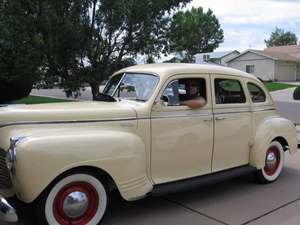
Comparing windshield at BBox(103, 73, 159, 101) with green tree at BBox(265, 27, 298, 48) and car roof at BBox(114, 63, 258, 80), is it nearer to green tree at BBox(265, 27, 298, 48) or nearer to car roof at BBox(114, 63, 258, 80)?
car roof at BBox(114, 63, 258, 80)

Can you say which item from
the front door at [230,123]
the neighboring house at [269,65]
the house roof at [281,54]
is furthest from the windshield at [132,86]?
the house roof at [281,54]

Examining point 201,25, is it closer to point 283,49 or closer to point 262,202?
point 283,49

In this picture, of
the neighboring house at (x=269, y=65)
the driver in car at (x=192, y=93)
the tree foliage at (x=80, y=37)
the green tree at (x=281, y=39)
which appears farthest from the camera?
the green tree at (x=281, y=39)

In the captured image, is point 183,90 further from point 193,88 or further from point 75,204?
point 75,204

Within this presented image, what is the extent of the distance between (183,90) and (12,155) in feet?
8.08

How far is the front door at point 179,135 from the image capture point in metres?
4.82

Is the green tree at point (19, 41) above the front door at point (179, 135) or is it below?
above

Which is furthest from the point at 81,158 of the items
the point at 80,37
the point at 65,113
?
the point at 80,37

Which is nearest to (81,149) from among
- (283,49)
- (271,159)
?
(271,159)

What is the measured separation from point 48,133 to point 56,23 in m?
6.88

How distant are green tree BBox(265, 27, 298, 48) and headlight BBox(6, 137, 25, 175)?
96860 millimetres

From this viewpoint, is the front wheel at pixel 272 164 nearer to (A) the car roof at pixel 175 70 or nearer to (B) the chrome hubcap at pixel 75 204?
(A) the car roof at pixel 175 70

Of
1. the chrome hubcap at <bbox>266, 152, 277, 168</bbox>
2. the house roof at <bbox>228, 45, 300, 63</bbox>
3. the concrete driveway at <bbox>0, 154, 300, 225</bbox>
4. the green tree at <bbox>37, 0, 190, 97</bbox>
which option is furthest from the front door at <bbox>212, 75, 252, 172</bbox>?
the house roof at <bbox>228, 45, 300, 63</bbox>

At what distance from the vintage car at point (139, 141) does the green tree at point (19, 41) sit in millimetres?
5125
